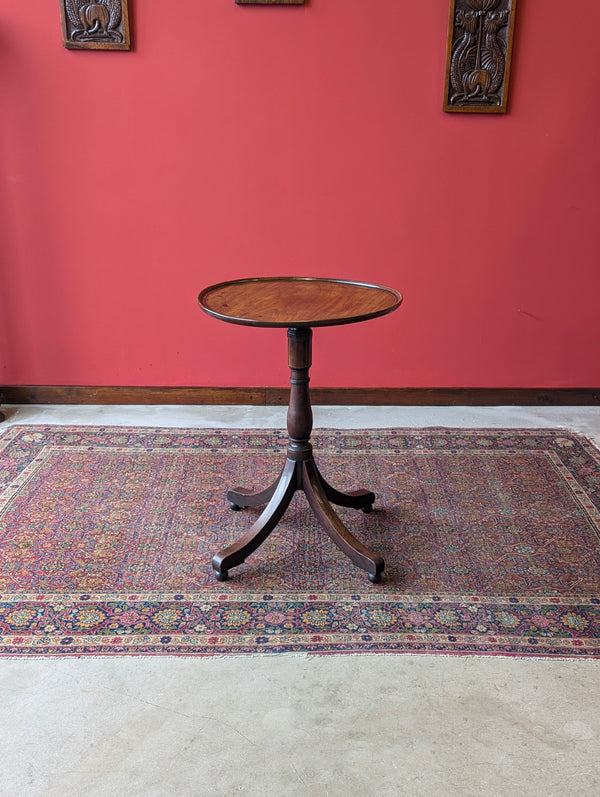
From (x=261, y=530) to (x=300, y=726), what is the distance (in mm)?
742

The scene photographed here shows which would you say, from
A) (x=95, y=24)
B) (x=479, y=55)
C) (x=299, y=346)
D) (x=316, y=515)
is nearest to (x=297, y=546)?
(x=316, y=515)

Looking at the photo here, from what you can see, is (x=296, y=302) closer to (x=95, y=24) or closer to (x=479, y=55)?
(x=479, y=55)

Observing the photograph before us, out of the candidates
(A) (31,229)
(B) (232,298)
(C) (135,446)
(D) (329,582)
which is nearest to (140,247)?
(A) (31,229)

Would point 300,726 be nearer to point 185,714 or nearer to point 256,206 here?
point 185,714

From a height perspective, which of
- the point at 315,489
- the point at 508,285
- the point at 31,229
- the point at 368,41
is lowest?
the point at 315,489

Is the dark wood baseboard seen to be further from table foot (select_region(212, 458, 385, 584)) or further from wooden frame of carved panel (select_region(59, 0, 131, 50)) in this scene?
wooden frame of carved panel (select_region(59, 0, 131, 50))

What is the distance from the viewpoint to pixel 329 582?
7.51 ft

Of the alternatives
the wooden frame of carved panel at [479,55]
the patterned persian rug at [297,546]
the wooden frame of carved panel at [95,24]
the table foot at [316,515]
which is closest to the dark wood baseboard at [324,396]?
the patterned persian rug at [297,546]

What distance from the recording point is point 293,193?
350cm

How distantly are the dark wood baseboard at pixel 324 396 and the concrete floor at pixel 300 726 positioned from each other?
193 centimetres

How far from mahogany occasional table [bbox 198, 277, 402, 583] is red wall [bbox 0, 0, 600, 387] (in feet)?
3.46

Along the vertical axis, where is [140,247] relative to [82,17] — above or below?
below

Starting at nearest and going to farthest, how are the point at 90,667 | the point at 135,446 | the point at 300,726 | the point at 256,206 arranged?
the point at 300,726 < the point at 90,667 < the point at 135,446 < the point at 256,206

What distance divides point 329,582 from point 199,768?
0.78 metres
